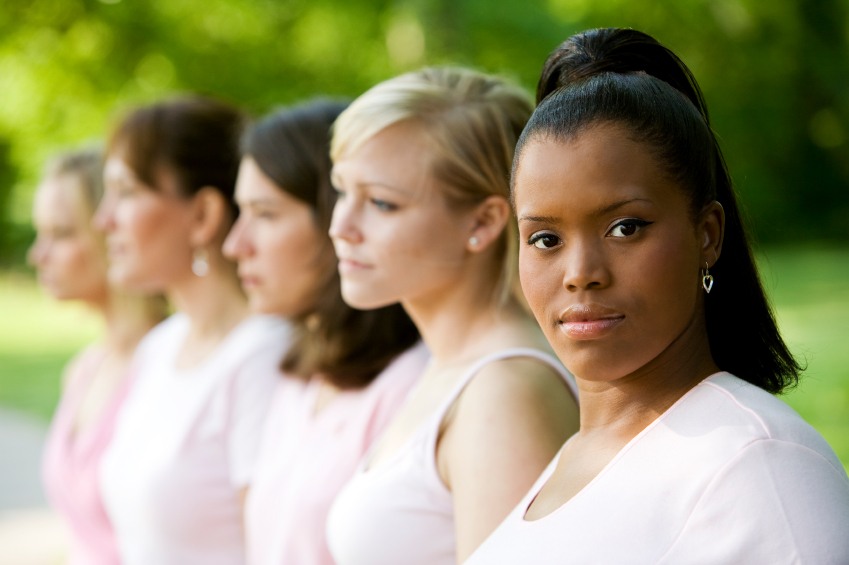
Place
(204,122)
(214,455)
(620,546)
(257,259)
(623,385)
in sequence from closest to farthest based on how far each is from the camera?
(620,546) < (623,385) < (257,259) < (214,455) < (204,122)

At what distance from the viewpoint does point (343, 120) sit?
2834mm

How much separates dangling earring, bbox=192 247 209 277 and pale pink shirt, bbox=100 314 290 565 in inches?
11.5

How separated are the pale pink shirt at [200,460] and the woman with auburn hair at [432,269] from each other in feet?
3.73

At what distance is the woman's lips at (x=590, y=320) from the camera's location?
1.69 meters

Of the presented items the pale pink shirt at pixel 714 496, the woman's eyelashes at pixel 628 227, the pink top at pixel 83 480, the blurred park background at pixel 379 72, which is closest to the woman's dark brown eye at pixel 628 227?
the woman's eyelashes at pixel 628 227

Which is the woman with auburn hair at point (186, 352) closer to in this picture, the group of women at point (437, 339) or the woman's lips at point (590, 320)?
the group of women at point (437, 339)

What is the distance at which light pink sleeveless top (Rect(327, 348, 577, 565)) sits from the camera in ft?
8.10

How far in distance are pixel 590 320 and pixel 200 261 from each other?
2833 millimetres

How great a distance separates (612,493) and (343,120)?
4.75 ft

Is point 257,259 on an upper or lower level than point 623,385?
lower

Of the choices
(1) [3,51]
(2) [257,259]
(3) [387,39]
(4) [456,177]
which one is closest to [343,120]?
(4) [456,177]

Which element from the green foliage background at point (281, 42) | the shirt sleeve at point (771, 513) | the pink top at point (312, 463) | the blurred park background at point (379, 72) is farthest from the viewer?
the green foliage background at point (281, 42)

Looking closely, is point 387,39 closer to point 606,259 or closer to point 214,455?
point 214,455

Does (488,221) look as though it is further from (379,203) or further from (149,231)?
(149,231)
